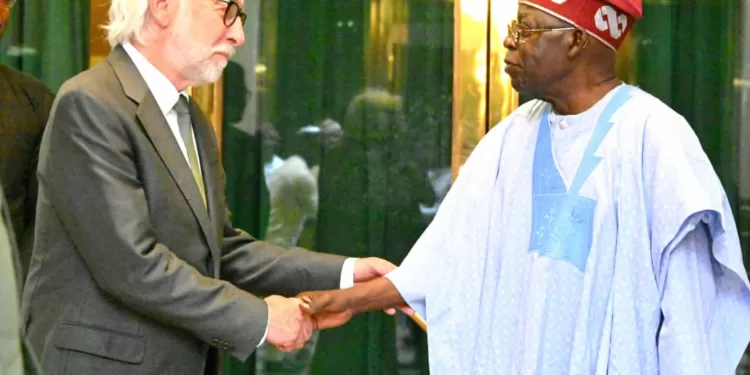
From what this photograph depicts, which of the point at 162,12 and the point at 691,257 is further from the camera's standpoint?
the point at 162,12

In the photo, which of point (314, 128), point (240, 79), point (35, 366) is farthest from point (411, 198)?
point (35, 366)

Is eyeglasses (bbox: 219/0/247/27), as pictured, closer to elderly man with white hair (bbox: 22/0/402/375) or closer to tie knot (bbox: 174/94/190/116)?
elderly man with white hair (bbox: 22/0/402/375)

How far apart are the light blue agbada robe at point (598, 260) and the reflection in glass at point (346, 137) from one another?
117cm

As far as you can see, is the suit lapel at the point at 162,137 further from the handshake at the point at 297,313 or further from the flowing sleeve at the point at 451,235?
the flowing sleeve at the point at 451,235

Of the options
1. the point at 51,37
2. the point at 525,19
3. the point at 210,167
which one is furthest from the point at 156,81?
the point at 51,37

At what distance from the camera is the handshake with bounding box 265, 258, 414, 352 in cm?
220

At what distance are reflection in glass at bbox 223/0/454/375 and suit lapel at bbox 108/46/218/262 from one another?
1.22 meters

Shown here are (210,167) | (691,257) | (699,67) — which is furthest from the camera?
(699,67)

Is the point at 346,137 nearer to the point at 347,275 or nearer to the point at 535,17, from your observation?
the point at 347,275

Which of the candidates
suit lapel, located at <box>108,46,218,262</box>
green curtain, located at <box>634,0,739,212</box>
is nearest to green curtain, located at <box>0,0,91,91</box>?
suit lapel, located at <box>108,46,218,262</box>

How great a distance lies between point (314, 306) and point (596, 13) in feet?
3.15

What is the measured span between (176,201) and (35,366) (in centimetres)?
103

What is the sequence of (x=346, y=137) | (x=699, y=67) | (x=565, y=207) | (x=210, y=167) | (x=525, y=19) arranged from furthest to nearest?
(x=346, y=137) < (x=699, y=67) < (x=210, y=167) < (x=525, y=19) < (x=565, y=207)

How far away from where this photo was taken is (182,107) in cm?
227
